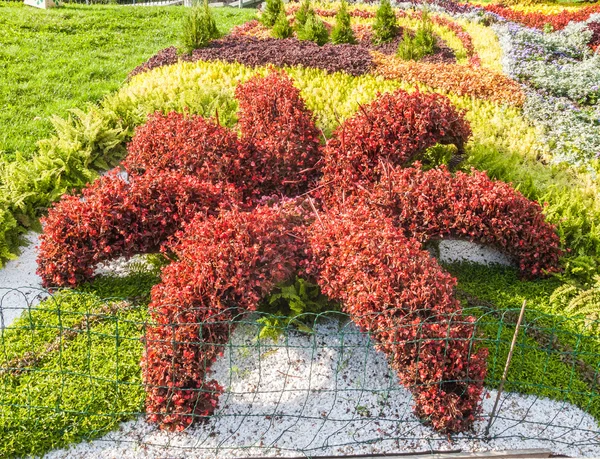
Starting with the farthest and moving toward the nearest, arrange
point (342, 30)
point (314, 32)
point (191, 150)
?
point (342, 30), point (314, 32), point (191, 150)

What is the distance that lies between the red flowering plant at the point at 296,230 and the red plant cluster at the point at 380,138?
13mm

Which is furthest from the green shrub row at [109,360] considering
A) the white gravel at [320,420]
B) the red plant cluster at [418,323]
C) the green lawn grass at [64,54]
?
the green lawn grass at [64,54]

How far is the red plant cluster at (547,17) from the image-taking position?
44.1 ft

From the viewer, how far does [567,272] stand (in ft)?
17.9

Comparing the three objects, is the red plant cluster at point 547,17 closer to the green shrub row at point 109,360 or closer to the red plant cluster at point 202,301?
the green shrub row at point 109,360

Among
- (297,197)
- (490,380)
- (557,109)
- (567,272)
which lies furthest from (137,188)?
(557,109)

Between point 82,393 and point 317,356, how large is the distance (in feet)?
5.48

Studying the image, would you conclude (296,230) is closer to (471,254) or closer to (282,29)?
(471,254)

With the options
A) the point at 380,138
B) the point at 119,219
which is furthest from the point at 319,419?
the point at 380,138

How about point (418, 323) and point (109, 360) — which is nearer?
point (418, 323)

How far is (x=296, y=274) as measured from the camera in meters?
4.80

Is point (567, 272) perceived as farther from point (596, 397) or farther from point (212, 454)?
point (212, 454)

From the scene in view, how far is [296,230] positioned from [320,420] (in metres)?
1.45

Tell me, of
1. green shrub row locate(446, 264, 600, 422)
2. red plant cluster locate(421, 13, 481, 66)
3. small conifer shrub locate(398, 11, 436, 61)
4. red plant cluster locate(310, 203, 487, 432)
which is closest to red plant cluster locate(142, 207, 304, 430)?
red plant cluster locate(310, 203, 487, 432)
